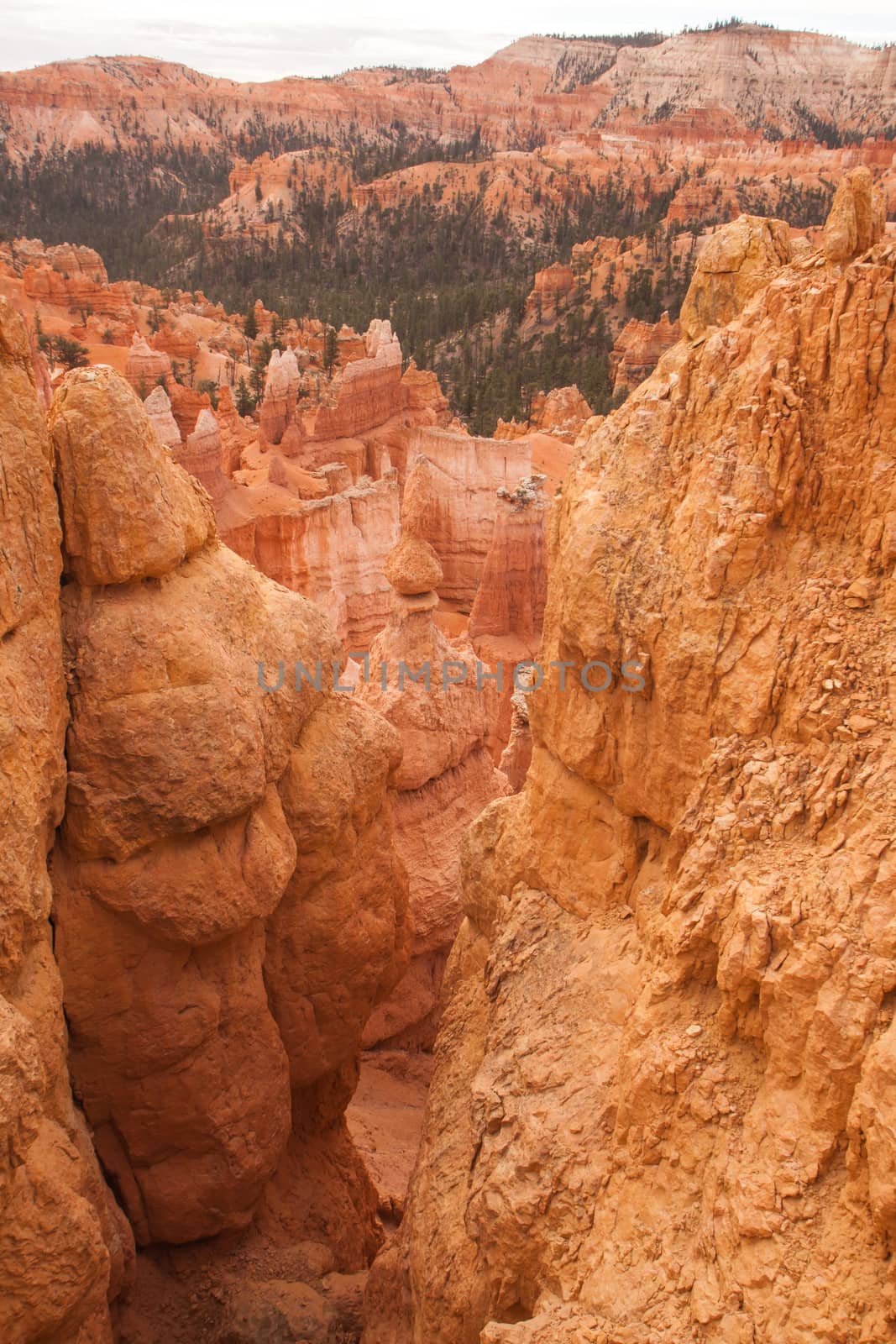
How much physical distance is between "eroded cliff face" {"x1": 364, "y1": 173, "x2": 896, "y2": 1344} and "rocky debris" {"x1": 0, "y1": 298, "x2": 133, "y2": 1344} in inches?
63.8

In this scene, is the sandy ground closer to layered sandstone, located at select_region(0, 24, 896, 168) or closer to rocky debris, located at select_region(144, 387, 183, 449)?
rocky debris, located at select_region(144, 387, 183, 449)

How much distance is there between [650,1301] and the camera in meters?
3.62

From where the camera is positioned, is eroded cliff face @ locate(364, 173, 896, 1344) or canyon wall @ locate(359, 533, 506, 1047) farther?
canyon wall @ locate(359, 533, 506, 1047)

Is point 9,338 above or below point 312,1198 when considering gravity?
above

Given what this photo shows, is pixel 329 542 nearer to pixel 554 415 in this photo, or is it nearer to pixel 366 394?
pixel 366 394

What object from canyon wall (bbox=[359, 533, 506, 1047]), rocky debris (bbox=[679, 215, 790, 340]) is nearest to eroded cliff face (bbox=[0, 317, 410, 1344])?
canyon wall (bbox=[359, 533, 506, 1047])

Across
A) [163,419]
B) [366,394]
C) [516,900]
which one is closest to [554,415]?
[366,394]

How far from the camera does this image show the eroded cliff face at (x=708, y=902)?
3.39 m

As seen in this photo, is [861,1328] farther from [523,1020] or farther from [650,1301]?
[523,1020]

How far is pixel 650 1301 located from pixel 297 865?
10.2 feet

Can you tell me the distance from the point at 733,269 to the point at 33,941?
4.33m

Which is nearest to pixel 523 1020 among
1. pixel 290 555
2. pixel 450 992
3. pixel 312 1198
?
pixel 450 992

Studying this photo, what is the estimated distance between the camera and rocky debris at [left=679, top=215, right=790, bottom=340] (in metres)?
5.00

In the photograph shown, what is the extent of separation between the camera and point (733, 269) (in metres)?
5.04
